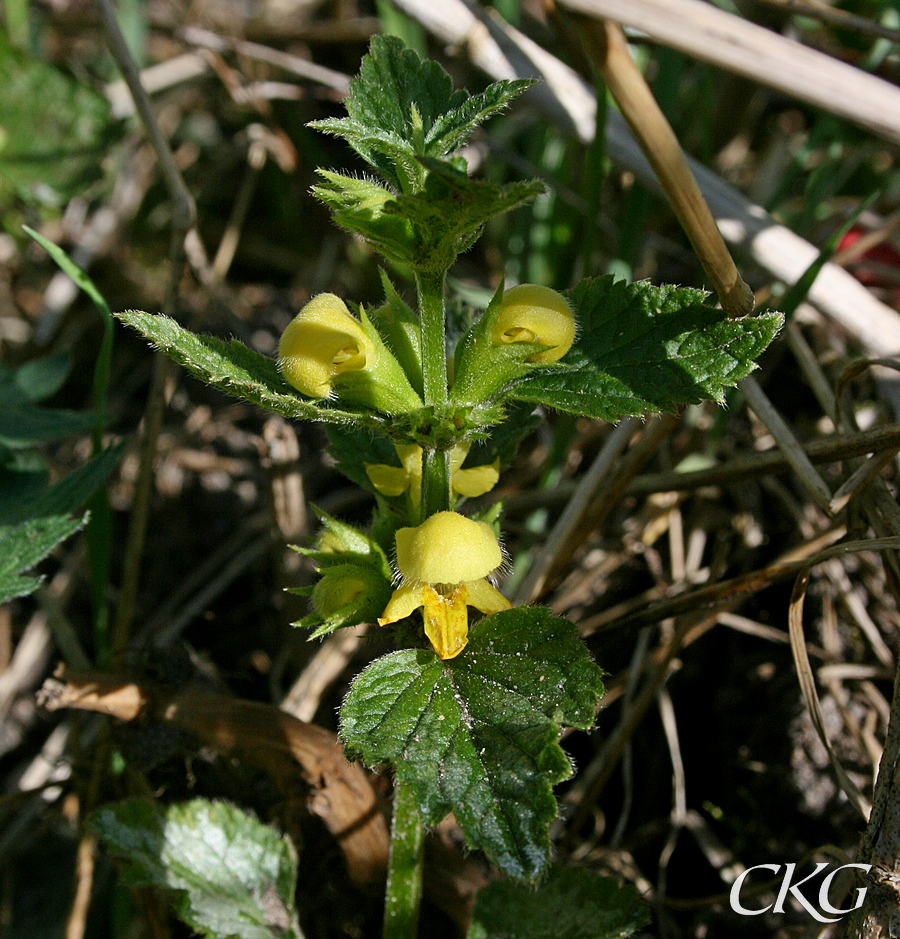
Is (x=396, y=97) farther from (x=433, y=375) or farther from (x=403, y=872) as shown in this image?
(x=403, y=872)

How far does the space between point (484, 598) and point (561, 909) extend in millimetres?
519

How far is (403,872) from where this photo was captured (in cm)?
122

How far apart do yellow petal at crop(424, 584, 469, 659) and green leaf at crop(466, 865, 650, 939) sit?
43 cm

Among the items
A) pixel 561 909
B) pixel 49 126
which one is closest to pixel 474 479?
pixel 561 909

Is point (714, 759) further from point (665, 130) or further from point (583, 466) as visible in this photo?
point (665, 130)

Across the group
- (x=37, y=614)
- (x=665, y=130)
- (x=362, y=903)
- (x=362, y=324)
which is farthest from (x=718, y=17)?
(x=37, y=614)

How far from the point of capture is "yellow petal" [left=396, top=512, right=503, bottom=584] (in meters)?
1.04

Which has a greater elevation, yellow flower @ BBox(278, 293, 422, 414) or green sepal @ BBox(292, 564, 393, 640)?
yellow flower @ BBox(278, 293, 422, 414)

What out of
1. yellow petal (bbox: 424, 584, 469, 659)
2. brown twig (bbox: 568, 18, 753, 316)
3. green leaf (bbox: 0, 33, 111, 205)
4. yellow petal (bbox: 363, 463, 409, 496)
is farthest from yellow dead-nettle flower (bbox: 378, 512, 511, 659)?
green leaf (bbox: 0, 33, 111, 205)

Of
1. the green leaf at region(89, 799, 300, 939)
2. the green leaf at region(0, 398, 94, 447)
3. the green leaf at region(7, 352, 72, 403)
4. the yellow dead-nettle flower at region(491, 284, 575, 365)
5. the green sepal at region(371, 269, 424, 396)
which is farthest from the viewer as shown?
the green leaf at region(7, 352, 72, 403)

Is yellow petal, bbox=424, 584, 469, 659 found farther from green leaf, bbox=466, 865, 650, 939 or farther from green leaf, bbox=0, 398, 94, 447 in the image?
green leaf, bbox=0, 398, 94, 447

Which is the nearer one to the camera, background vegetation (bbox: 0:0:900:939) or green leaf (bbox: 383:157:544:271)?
green leaf (bbox: 383:157:544:271)

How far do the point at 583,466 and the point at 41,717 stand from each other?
147 centimetres

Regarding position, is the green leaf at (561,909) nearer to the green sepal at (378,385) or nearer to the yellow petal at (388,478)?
the yellow petal at (388,478)
